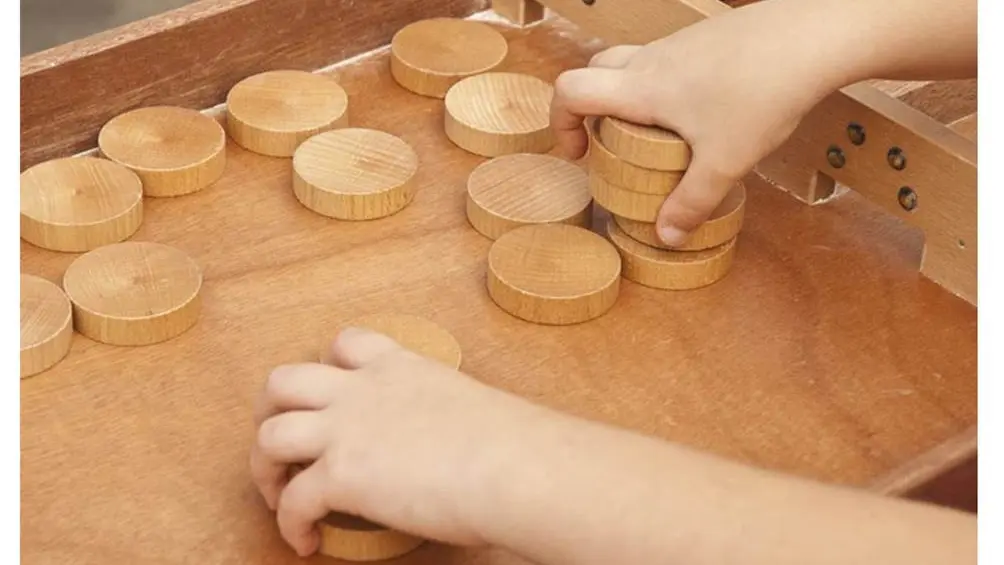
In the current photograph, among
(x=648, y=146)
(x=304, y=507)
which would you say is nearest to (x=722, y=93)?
(x=648, y=146)

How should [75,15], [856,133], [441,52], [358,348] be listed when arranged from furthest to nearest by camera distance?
[75,15], [441,52], [856,133], [358,348]

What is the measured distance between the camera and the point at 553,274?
3.26ft

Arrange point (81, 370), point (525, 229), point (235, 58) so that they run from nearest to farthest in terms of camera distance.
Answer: point (81, 370), point (525, 229), point (235, 58)

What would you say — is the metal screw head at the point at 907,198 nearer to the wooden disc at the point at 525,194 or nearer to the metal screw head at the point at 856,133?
the metal screw head at the point at 856,133

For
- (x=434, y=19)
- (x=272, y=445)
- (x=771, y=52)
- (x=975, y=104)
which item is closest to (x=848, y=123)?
(x=771, y=52)

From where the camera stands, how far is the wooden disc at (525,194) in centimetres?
104

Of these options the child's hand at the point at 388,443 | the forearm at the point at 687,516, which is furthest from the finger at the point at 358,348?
the forearm at the point at 687,516

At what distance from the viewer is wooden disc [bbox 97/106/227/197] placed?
106 centimetres

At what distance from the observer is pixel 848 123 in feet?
3.48

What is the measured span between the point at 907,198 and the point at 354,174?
394 mm

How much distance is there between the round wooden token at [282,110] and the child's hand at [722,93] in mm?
231

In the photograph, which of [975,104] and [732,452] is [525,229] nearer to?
[732,452]

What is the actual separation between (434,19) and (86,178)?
357mm

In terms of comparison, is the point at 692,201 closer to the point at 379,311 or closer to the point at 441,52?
the point at 379,311
